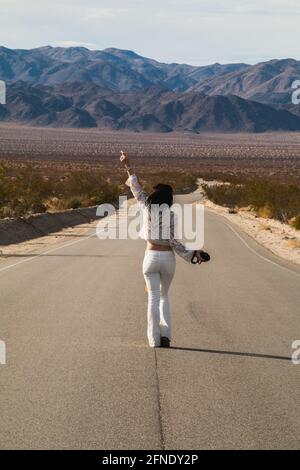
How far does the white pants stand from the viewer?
32.0ft

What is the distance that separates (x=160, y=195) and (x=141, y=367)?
206 centimetres

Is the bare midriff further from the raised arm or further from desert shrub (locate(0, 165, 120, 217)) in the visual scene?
desert shrub (locate(0, 165, 120, 217))

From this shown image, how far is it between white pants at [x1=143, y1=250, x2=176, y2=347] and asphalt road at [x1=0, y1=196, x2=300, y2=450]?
0.25m

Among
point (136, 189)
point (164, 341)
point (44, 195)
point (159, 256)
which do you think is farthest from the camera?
point (44, 195)

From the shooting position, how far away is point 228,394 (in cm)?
782

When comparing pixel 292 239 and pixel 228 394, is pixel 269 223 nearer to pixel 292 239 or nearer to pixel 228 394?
pixel 292 239

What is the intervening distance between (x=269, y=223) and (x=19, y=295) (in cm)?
2916

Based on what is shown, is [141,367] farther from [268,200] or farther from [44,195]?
[44,195]

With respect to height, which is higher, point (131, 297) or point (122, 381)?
point (122, 381)

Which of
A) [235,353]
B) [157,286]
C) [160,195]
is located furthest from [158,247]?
[235,353]

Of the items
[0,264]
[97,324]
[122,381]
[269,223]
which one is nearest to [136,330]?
[97,324]

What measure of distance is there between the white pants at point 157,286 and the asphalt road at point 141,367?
0.25 metres

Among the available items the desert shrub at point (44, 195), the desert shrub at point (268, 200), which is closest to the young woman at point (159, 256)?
the desert shrub at point (44, 195)

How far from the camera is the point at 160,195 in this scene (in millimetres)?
9781
